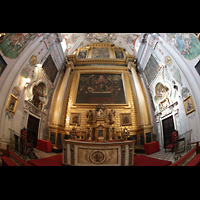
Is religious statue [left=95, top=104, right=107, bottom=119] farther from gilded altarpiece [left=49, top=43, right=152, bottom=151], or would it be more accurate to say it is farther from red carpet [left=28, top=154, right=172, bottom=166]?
red carpet [left=28, top=154, right=172, bottom=166]

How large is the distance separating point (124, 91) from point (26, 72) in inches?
122

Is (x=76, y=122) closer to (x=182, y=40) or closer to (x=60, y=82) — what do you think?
(x=60, y=82)

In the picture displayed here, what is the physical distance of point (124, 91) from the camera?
416cm

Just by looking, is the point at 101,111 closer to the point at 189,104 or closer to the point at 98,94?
the point at 98,94

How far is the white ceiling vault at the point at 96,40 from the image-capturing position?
13.1ft

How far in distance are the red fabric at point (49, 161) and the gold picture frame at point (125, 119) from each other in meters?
1.83

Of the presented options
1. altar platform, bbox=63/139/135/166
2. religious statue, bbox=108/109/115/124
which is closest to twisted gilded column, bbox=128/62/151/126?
religious statue, bbox=108/109/115/124

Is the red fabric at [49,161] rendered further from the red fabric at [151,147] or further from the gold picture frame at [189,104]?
the gold picture frame at [189,104]

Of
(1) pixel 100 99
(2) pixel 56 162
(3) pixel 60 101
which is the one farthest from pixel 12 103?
(1) pixel 100 99

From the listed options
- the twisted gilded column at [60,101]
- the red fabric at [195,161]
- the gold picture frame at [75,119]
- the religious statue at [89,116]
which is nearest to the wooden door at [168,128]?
the red fabric at [195,161]

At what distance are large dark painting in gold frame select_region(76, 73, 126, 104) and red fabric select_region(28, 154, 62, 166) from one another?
1.73m

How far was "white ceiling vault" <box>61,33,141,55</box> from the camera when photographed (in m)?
3.98
